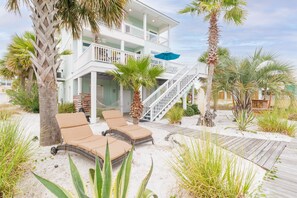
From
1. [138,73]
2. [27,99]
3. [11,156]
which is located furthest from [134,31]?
[11,156]

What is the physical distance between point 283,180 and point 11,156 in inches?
211

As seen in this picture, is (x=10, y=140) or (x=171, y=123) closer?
(x=10, y=140)

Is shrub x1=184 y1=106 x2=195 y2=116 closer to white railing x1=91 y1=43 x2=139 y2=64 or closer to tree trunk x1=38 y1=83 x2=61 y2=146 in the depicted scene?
white railing x1=91 y1=43 x2=139 y2=64

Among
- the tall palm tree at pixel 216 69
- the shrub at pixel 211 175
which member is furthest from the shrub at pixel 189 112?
the shrub at pixel 211 175

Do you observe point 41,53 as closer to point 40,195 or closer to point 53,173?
point 53,173

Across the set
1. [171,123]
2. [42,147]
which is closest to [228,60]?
[171,123]

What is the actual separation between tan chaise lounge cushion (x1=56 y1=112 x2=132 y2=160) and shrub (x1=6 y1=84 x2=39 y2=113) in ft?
39.6

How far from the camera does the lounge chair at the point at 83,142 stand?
4.03 meters

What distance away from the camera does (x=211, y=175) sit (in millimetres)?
2678

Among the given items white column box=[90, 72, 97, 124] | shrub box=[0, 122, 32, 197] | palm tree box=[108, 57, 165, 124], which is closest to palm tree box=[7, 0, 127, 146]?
shrub box=[0, 122, 32, 197]

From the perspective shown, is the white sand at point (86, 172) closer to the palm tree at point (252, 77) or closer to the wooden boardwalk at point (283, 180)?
the wooden boardwalk at point (283, 180)

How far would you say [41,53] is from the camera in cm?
520

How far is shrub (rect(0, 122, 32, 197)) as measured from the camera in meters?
2.75

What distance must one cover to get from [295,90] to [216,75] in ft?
14.8
